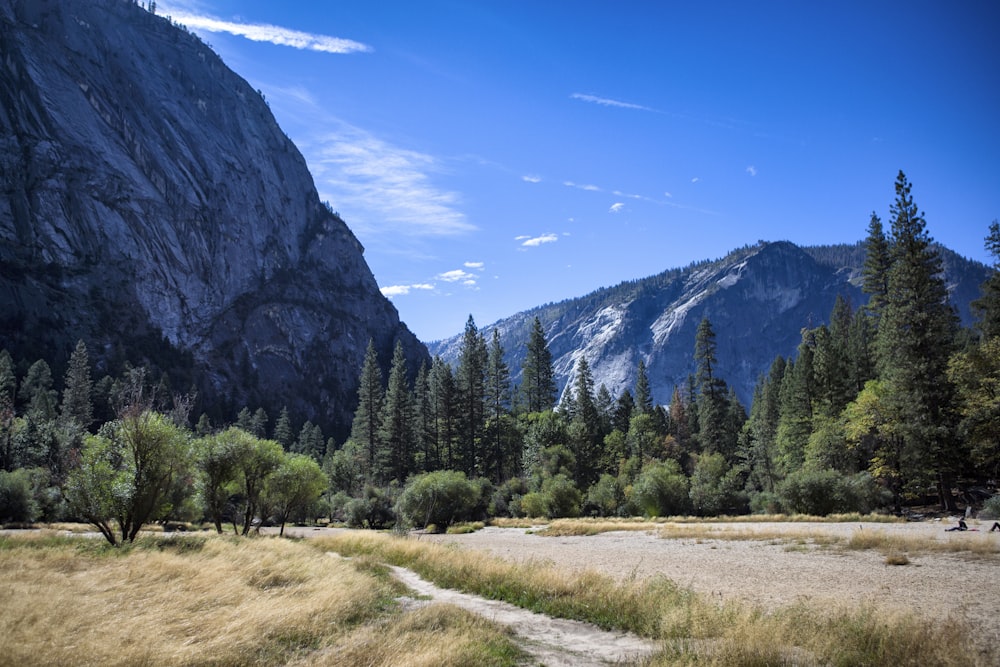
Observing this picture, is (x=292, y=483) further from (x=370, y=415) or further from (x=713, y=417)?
(x=713, y=417)

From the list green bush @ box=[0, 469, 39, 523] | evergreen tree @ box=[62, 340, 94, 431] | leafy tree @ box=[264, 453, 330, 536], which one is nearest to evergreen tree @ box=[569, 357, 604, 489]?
leafy tree @ box=[264, 453, 330, 536]

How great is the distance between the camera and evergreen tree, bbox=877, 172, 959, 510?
34.2m

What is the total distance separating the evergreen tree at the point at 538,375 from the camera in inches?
3342

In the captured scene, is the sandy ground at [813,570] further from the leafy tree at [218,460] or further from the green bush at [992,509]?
the leafy tree at [218,460]

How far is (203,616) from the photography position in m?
10.2

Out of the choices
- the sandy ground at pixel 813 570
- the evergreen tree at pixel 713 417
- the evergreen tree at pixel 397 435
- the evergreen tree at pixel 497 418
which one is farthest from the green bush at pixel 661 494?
the evergreen tree at pixel 397 435

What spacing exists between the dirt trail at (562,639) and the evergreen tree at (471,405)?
58.8 m

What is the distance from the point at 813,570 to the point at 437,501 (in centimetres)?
3539

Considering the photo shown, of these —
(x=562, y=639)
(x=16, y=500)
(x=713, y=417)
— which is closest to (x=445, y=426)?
(x=713, y=417)

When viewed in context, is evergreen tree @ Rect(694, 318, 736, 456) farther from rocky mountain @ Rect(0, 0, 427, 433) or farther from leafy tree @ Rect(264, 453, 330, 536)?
rocky mountain @ Rect(0, 0, 427, 433)

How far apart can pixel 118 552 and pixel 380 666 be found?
16.6 meters

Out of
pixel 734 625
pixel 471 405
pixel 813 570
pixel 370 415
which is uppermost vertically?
pixel 471 405

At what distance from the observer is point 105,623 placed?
30.3 ft

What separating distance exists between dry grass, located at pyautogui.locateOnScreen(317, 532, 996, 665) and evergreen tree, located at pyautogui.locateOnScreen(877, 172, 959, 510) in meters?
29.6
